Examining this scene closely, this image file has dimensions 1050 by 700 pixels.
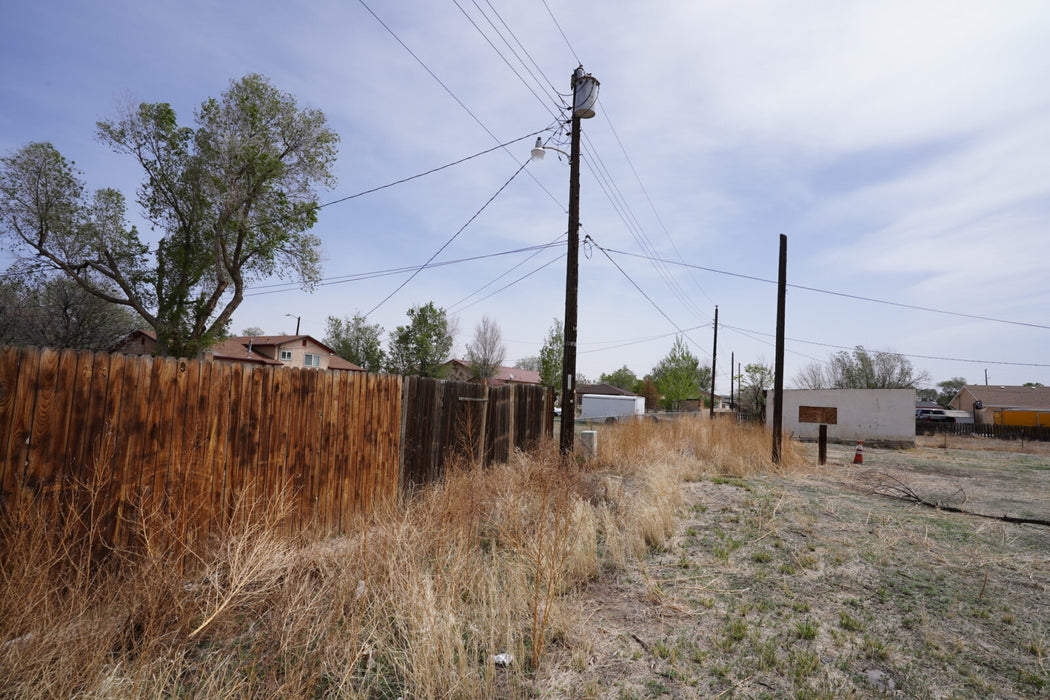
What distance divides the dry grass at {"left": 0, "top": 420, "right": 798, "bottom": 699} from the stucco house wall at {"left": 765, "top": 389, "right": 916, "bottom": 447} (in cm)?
1982

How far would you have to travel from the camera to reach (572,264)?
9078 mm

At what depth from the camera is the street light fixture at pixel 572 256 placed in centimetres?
901

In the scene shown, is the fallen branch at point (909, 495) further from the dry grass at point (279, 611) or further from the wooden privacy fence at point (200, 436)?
the wooden privacy fence at point (200, 436)

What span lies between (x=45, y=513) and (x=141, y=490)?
554mm

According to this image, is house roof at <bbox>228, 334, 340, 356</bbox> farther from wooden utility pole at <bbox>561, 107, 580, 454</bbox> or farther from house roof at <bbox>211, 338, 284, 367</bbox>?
wooden utility pole at <bbox>561, 107, 580, 454</bbox>

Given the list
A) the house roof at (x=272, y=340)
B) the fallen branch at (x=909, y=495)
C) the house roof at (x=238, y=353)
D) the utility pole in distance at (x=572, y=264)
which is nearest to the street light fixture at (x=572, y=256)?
the utility pole in distance at (x=572, y=264)

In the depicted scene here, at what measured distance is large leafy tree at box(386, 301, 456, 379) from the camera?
4069cm

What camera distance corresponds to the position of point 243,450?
438 cm

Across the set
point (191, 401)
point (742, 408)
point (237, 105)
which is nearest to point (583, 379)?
point (742, 408)

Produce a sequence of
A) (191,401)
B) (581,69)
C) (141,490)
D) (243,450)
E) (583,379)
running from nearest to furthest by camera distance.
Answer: (141,490), (191,401), (243,450), (581,69), (583,379)

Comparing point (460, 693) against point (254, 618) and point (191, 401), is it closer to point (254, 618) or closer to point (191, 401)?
point (254, 618)

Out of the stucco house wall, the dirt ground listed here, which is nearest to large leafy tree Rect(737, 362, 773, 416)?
the stucco house wall

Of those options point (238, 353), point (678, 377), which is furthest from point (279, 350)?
point (678, 377)

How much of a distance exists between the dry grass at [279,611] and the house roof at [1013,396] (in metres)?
57.2
